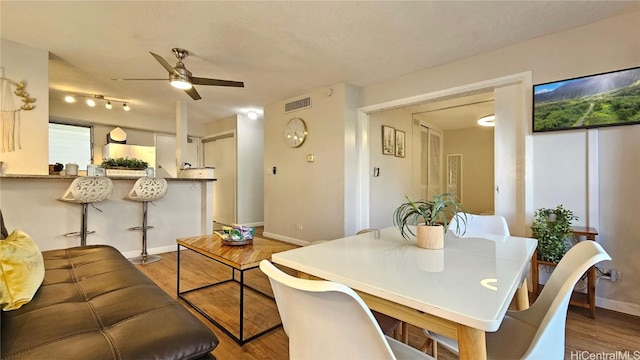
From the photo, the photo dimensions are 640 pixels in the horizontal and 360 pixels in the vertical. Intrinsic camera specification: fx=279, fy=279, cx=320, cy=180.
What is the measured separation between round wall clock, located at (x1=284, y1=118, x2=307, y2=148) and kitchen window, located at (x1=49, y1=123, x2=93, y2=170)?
396 centimetres

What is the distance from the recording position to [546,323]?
80 centimetres

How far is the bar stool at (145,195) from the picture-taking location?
3.17 m

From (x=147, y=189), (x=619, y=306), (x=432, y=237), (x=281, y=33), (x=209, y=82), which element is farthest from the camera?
(x=147, y=189)

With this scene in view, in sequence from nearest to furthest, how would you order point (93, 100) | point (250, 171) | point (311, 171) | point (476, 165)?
point (311, 171), point (93, 100), point (250, 171), point (476, 165)

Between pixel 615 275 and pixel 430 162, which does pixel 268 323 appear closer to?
pixel 615 275

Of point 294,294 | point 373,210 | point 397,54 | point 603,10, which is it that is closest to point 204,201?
point 373,210

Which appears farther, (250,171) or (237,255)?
(250,171)

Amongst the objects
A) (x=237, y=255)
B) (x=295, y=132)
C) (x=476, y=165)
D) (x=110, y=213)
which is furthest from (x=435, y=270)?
(x=476, y=165)

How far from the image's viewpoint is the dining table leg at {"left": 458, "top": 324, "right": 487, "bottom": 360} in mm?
696

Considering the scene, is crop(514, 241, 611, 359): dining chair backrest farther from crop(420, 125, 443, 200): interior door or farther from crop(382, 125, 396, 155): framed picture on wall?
crop(420, 125, 443, 200): interior door

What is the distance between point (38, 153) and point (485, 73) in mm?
4613

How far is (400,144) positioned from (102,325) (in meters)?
4.61

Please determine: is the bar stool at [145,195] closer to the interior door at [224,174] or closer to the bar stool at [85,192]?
the bar stool at [85,192]

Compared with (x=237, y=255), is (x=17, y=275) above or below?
above
